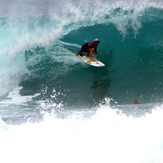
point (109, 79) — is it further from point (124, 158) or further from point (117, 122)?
point (124, 158)

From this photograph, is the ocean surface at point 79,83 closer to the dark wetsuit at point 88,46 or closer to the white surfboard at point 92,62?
the white surfboard at point 92,62

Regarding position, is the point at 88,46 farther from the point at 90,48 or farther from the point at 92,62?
the point at 92,62

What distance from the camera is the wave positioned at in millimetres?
8117

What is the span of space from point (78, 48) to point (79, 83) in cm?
239

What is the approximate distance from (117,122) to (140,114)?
785mm

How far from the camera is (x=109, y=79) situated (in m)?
8.54

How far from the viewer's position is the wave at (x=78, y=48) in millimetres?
8117

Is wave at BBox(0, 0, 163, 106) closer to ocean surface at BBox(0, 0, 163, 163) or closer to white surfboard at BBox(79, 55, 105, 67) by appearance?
ocean surface at BBox(0, 0, 163, 163)

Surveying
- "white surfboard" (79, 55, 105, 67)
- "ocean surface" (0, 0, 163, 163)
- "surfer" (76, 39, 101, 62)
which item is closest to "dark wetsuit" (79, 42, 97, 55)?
"surfer" (76, 39, 101, 62)

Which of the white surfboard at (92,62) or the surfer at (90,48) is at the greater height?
the surfer at (90,48)

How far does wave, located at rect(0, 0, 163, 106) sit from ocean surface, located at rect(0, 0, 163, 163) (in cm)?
3

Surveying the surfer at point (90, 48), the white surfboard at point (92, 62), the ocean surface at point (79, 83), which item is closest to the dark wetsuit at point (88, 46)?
the surfer at point (90, 48)

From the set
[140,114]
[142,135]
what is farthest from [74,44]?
[142,135]

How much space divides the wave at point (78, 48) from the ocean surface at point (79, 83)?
3 cm
